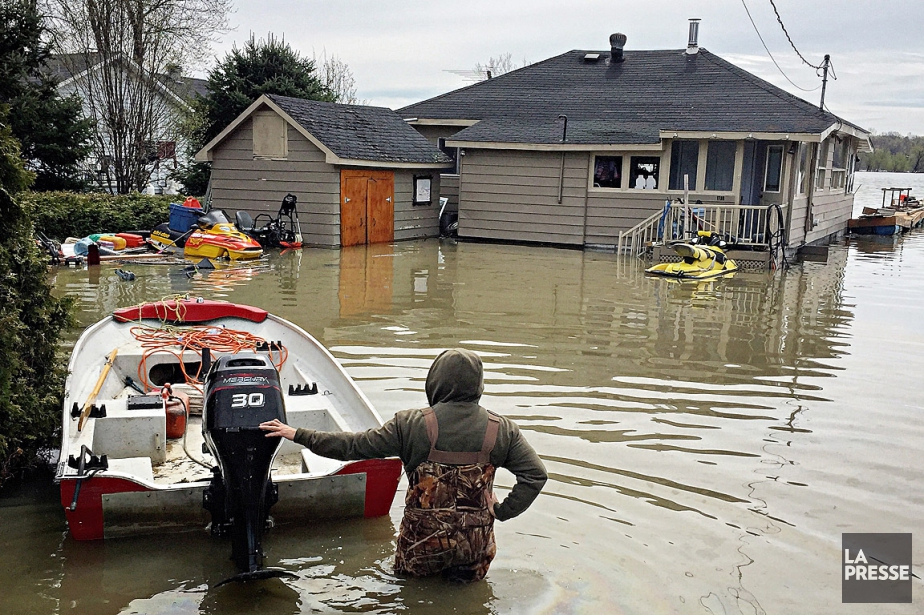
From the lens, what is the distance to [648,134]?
20016 millimetres

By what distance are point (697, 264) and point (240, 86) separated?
16897 millimetres

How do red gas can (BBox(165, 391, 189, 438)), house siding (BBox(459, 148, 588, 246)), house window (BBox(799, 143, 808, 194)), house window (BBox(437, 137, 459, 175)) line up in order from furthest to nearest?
house window (BBox(437, 137, 459, 175)) → house siding (BBox(459, 148, 588, 246)) → house window (BBox(799, 143, 808, 194)) → red gas can (BBox(165, 391, 189, 438))

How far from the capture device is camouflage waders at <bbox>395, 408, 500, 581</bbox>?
4.04 meters

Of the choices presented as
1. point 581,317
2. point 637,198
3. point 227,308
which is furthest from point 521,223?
point 227,308

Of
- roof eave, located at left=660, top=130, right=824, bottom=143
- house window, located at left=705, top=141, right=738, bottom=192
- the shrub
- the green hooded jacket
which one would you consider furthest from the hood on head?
house window, located at left=705, top=141, right=738, bottom=192

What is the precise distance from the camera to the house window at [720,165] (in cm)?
1992

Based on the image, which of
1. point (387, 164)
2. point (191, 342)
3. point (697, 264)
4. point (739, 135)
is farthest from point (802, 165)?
point (191, 342)

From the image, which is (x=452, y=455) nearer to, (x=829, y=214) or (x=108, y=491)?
(x=108, y=491)

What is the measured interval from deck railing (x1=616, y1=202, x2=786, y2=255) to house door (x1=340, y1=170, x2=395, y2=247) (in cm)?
579

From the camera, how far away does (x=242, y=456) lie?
4297mm

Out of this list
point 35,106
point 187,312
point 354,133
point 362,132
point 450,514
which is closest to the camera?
point 450,514

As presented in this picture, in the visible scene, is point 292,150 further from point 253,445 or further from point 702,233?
point 253,445

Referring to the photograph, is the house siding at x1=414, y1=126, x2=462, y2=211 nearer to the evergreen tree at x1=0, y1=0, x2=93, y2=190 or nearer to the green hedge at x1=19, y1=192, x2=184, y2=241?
the green hedge at x1=19, y1=192, x2=184, y2=241

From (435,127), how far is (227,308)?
17.7 metres
